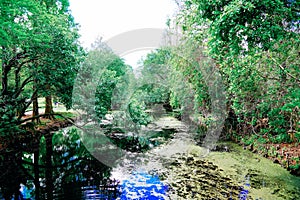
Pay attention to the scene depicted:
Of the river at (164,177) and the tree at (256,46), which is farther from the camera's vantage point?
the river at (164,177)

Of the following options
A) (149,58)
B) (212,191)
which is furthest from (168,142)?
Answer: (149,58)

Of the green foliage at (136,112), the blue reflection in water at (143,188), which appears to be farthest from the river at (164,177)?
the green foliage at (136,112)

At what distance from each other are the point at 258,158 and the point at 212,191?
396cm

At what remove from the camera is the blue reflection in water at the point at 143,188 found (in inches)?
199

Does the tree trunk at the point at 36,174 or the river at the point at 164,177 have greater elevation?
the tree trunk at the point at 36,174

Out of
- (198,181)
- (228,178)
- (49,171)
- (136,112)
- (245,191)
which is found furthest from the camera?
(136,112)

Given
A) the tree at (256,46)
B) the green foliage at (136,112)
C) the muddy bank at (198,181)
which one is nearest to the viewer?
the tree at (256,46)

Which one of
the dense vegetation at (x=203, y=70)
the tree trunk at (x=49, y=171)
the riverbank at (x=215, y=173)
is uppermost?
the dense vegetation at (x=203, y=70)

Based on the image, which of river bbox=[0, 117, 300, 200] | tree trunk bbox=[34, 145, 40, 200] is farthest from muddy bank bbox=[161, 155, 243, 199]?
tree trunk bbox=[34, 145, 40, 200]

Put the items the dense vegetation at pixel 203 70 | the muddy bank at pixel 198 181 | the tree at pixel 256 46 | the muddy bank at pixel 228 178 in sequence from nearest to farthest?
the tree at pixel 256 46, the dense vegetation at pixel 203 70, the muddy bank at pixel 198 181, the muddy bank at pixel 228 178

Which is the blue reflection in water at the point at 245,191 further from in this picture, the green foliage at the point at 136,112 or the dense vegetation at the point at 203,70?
the green foliage at the point at 136,112

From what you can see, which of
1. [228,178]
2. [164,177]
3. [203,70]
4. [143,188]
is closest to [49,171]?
[143,188]

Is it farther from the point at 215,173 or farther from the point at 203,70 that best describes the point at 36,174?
the point at 203,70

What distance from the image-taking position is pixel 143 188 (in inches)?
218
